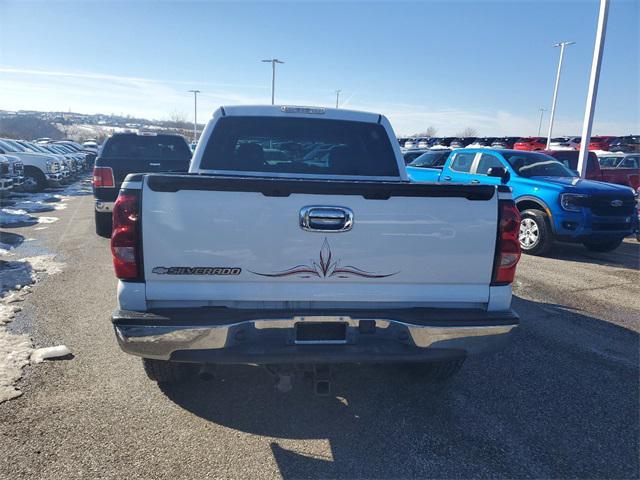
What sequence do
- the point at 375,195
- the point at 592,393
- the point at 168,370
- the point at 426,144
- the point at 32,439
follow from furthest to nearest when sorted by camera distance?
1. the point at 426,144
2. the point at 592,393
3. the point at 168,370
4. the point at 32,439
5. the point at 375,195

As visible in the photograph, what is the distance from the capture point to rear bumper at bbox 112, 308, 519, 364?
2504 millimetres

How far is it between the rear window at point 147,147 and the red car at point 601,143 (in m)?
23.9

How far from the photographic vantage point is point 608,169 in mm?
15031

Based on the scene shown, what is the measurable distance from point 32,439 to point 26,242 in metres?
6.49

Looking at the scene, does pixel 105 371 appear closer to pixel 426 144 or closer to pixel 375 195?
pixel 375 195

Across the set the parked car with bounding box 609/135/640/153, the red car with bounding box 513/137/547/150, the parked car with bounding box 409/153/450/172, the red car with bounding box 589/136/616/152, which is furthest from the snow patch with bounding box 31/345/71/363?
the red car with bounding box 513/137/547/150

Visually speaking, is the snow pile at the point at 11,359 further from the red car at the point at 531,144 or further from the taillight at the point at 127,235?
the red car at the point at 531,144

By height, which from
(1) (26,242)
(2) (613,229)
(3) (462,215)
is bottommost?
(1) (26,242)

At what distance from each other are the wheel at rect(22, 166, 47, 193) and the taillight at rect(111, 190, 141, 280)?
16.5 meters

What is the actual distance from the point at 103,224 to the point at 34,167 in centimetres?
1000

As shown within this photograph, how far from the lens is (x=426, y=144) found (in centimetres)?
3909

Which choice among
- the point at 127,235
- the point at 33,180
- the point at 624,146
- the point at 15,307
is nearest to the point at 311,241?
the point at 127,235

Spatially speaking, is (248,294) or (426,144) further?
(426,144)

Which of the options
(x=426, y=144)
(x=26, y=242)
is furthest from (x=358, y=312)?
(x=426, y=144)
